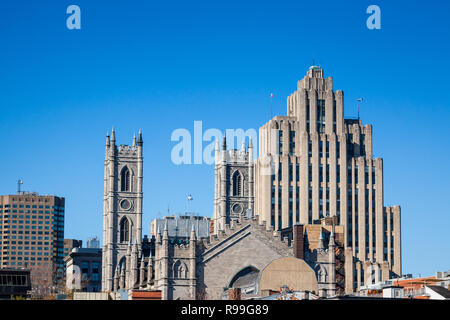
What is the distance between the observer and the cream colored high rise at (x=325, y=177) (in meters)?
175

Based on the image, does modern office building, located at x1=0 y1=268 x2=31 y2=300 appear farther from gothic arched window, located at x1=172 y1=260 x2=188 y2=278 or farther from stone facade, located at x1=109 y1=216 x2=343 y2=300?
gothic arched window, located at x1=172 y1=260 x2=188 y2=278

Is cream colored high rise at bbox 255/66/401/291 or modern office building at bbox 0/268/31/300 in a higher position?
cream colored high rise at bbox 255/66/401/291

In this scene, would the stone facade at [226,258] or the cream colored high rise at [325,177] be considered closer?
the stone facade at [226,258]

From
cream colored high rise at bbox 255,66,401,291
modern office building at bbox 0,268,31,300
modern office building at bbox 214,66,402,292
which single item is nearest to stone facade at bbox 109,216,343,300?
cream colored high rise at bbox 255,66,401,291

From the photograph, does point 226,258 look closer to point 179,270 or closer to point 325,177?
point 179,270

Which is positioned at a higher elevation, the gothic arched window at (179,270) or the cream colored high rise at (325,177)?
the cream colored high rise at (325,177)

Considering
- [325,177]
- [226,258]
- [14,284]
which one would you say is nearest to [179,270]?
[226,258]

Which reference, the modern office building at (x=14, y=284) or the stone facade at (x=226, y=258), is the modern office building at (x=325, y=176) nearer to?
the modern office building at (x=14, y=284)

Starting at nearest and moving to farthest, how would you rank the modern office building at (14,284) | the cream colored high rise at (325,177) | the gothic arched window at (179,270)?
1. the gothic arched window at (179,270)
2. the modern office building at (14,284)
3. the cream colored high rise at (325,177)

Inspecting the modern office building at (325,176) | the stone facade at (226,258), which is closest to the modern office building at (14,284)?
the modern office building at (325,176)

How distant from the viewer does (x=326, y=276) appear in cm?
11462

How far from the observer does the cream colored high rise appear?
573ft
